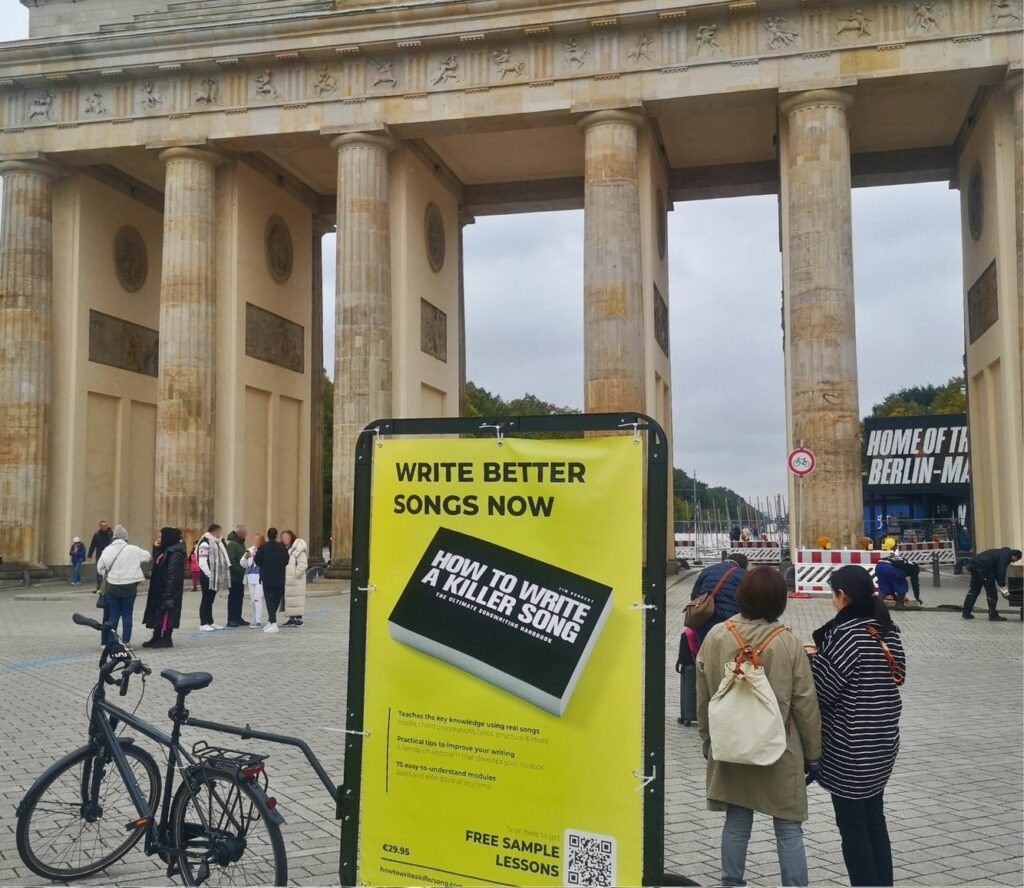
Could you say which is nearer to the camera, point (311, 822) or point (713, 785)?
point (713, 785)

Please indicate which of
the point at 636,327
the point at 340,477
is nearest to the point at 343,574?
the point at 340,477

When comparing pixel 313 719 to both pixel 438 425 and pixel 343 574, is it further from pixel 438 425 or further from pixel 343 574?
pixel 343 574

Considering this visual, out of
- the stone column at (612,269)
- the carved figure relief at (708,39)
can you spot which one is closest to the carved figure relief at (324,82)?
the stone column at (612,269)

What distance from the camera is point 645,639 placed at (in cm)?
388

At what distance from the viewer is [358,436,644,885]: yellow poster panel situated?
12.8 ft

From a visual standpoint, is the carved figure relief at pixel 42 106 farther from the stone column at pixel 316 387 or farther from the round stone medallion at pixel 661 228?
the round stone medallion at pixel 661 228

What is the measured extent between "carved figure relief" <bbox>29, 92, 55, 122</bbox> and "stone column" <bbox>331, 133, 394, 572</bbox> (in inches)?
345

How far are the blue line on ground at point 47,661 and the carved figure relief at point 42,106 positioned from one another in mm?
21981

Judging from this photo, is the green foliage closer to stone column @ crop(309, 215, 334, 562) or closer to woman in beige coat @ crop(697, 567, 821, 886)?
stone column @ crop(309, 215, 334, 562)

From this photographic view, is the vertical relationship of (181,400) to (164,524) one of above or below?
above

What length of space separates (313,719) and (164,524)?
21.1 metres

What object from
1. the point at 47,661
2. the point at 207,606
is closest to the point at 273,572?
the point at 207,606

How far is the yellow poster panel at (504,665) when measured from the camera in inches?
154

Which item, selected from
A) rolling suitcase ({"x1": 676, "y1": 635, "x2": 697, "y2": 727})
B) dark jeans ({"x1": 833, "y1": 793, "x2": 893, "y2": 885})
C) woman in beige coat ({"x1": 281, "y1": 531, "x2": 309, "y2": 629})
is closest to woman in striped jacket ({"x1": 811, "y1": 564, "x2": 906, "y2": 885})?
dark jeans ({"x1": 833, "y1": 793, "x2": 893, "y2": 885})
